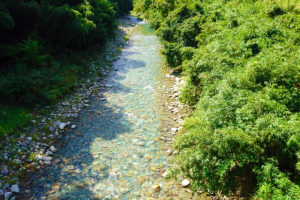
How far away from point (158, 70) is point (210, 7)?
556 centimetres

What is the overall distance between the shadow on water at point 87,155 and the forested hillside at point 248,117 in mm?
2397

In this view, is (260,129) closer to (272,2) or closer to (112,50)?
(272,2)

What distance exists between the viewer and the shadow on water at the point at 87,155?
5180 millimetres

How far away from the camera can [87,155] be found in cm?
630

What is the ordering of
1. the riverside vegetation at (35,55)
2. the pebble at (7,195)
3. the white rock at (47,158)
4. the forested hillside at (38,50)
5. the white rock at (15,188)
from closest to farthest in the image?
the pebble at (7,195)
the white rock at (15,188)
the white rock at (47,158)
the riverside vegetation at (35,55)
the forested hillside at (38,50)

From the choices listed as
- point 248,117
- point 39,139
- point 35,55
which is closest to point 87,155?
point 39,139

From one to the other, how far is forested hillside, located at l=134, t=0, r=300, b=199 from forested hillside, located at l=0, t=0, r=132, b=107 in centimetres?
562

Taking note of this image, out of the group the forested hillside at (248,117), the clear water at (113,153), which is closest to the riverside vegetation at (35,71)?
the clear water at (113,153)

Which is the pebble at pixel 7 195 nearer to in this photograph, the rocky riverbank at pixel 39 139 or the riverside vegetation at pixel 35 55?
the rocky riverbank at pixel 39 139

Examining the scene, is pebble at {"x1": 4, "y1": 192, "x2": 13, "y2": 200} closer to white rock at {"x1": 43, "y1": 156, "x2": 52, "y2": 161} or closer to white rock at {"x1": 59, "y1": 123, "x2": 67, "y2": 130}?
white rock at {"x1": 43, "y1": 156, "x2": 52, "y2": 161}

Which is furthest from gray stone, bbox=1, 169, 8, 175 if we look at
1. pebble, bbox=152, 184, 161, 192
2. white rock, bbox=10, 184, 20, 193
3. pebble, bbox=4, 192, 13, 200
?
pebble, bbox=152, 184, 161, 192

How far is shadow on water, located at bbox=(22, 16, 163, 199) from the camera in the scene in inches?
204

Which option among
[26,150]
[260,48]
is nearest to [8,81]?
[26,150]

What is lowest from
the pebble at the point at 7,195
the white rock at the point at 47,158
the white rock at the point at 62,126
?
the pebble at the point at 7,195
